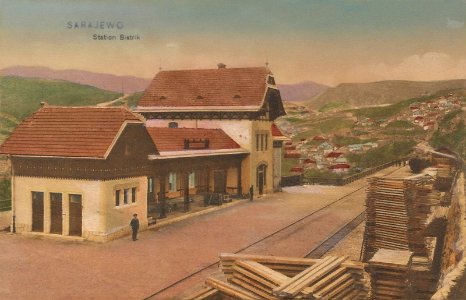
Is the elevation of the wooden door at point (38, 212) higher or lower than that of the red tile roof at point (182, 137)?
lower

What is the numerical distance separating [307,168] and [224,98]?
2002 cm

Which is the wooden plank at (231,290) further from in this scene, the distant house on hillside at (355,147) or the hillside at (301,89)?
the distant house on hillside at (355,147)

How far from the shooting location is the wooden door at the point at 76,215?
18.3 metres

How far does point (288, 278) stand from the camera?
11.7m

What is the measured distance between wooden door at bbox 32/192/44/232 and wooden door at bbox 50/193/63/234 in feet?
1.62

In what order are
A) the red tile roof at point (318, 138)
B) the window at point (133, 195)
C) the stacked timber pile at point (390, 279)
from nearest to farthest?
the stacked timber pile at point (390, 279)
the window at point (133, 195)
the red tile roof at point (318, 138)

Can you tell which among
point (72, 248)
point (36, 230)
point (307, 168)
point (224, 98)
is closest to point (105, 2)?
point (72, 248)

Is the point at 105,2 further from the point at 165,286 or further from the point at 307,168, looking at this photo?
the point at 307,168

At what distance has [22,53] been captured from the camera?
15594 millimetres

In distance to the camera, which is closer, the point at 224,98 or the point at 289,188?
the point at 224,98

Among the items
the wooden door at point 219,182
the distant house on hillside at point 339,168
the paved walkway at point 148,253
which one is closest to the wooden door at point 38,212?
the paved walkway at point 148,253

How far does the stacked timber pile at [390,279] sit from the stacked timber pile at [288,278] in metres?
0.76

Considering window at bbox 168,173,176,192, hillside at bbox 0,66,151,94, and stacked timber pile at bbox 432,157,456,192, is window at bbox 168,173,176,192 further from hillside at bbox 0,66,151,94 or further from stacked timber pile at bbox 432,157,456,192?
stacked timber pile at bbox 432,157,456,192

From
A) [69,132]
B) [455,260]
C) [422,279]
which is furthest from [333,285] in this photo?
[69,132]
